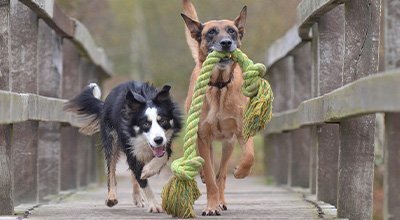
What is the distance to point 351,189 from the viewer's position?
5.73m

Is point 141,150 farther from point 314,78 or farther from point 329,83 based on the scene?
point 314,78

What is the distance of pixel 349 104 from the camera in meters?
5.08

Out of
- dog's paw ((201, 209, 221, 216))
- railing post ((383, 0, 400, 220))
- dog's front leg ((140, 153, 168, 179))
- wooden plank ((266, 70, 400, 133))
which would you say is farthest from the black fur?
railing post ((383, 0, 400, 220))

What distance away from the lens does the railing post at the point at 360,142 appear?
5.68 m

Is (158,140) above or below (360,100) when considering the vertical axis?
below

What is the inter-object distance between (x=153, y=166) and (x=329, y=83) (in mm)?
1628

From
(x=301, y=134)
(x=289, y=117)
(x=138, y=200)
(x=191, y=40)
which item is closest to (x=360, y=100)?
(x=191, y=40)

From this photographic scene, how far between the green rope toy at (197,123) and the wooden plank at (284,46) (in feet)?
9.93

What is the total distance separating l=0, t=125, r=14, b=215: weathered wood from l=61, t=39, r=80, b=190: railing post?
386 centimetres

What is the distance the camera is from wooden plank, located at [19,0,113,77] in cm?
738

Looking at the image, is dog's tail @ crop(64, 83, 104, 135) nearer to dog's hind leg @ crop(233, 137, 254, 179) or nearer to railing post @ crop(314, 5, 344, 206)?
railing post @ crop(314, 5, 344, 206)

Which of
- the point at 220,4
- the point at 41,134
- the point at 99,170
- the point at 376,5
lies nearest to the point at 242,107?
the point at 376,5

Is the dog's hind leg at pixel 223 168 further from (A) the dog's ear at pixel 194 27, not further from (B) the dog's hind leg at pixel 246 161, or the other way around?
(A) the dog's ear at pixel 194 27

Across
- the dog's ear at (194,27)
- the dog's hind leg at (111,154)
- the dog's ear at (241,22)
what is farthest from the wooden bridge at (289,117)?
the dog's ear at (194,27)
